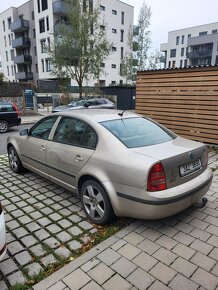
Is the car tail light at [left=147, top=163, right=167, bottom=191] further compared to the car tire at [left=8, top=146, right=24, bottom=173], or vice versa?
the car tire at [left=8, top=146, right=24, bottom=173]

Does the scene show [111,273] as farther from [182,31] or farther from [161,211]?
[182,31]

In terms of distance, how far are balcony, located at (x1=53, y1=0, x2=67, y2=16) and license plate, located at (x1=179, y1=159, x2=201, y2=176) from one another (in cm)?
3142

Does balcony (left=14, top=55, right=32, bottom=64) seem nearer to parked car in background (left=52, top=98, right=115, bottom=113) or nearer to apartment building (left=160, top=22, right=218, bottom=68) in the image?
parked car in background (left=52, top=98, right=115, bottom=113)

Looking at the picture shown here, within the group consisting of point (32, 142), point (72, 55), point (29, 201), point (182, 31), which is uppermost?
point (182, 31)

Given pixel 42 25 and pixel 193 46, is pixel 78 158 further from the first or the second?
pixel 193 46

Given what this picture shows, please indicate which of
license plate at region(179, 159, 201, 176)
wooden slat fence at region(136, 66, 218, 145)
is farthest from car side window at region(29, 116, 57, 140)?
wooden slat fence at region(136, 66, 218, 145)

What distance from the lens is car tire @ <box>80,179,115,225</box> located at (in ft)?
9.72

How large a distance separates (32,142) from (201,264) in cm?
332

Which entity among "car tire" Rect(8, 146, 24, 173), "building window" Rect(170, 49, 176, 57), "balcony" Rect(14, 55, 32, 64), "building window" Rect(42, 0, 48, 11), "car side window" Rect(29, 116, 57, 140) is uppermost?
"building window" Rect(42, 0, 48, 11)

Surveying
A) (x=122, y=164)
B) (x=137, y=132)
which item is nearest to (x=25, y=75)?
(x=137, y=132)

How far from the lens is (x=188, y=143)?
129 inches

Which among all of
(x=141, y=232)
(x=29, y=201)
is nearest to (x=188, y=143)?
(x=141, y=232)

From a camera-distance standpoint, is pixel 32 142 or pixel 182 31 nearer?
pixel 32 142

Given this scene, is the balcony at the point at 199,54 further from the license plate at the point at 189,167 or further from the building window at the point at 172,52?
the license plate at the point at 189,167
